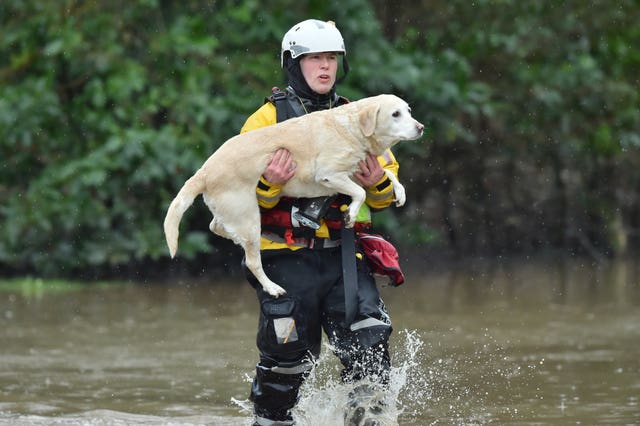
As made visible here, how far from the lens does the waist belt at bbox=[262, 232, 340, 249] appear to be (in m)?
5.98

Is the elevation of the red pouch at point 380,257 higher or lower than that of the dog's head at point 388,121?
lower

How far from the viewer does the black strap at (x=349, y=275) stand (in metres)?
5.90

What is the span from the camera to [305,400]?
6.54 m

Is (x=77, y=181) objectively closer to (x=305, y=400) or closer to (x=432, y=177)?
(x=432, y=177)

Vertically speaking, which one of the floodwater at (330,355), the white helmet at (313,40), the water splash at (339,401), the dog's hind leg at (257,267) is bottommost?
the floodwater at (330,355)

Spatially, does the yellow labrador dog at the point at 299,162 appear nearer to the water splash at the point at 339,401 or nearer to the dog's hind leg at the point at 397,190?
the dog's hind leg at the point at 397,190

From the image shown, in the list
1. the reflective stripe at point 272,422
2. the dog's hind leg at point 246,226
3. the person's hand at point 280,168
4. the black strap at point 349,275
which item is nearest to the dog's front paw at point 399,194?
the black strap at point 349,275

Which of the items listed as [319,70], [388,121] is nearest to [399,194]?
[388,121]

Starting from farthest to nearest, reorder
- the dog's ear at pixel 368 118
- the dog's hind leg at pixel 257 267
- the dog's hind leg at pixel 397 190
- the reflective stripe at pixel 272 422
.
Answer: the reflective stripe at pixel 272 422 → the dog's hind leg at pixel 397 190 → the dog's hind leg at pixel 257 267 → the dog's ear at pixel 368 118

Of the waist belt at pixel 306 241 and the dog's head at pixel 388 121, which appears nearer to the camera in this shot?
the dog's head at pixel 388 121

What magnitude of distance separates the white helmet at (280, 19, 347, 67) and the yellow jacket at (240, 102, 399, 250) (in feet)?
1.12

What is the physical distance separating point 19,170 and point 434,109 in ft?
17.6

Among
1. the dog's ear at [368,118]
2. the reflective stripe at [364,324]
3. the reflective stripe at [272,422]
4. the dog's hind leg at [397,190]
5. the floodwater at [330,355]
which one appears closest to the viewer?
the dog's ear at [368,118]

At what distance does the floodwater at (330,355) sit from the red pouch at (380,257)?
0.51 meters
